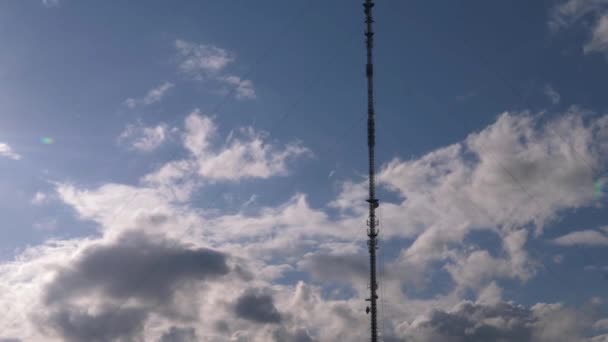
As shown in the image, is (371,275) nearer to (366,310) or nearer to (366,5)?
(366,310)

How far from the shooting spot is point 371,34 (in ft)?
283

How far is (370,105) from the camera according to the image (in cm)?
8662

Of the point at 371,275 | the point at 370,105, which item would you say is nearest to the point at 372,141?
the point at 370,105

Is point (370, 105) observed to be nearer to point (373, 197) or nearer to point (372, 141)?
point (372, 141)

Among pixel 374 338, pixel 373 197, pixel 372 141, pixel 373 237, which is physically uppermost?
pixel 372 141

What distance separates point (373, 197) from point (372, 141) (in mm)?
8426

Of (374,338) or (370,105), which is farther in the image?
(370,105)

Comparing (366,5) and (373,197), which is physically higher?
(366,5)

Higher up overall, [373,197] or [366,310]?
[373,197]

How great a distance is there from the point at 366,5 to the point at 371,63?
865cm

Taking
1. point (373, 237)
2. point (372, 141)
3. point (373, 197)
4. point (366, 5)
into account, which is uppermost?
point (366, 5)

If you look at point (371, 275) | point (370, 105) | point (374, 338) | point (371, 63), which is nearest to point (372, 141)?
point (370, 105)

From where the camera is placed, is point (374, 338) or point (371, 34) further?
point (371, 34)

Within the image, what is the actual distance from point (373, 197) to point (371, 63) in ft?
66.4
